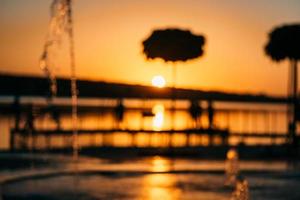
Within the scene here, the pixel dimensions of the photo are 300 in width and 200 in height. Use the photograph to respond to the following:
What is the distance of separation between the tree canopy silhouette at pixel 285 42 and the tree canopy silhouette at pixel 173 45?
5083mm

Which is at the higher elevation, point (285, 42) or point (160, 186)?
point (285, 42)

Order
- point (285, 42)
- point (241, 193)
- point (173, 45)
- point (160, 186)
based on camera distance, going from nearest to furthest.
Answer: point (241, 193) < point (160, 186) < point (173, 45) < point (285, 42)

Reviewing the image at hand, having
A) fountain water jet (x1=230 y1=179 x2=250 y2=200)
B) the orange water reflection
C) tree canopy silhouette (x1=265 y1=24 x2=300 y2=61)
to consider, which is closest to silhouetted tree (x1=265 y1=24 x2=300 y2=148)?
tree canopy silhouette (x1=265 y1=24 x2=300 y2=61)

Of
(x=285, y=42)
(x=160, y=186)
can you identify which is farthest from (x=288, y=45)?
(x=160, y=186)

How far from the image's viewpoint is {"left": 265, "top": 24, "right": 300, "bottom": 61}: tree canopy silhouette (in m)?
41.2

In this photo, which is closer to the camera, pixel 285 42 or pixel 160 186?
pixel 160 186

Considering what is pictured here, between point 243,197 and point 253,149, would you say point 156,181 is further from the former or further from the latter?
point 253,149

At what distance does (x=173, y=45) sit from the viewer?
3762 centimetres

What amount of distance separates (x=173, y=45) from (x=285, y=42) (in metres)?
6.70

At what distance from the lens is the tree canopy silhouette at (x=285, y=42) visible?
1622 inches

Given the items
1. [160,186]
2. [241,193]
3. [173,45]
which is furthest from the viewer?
[173,45]

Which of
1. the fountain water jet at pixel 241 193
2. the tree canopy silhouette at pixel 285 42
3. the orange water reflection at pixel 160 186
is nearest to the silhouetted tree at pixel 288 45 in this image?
the tree canopy silhouette at pixel 285 42

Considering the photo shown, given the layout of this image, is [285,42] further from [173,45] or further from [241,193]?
[241,193]

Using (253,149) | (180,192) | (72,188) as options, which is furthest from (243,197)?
(253,149)
